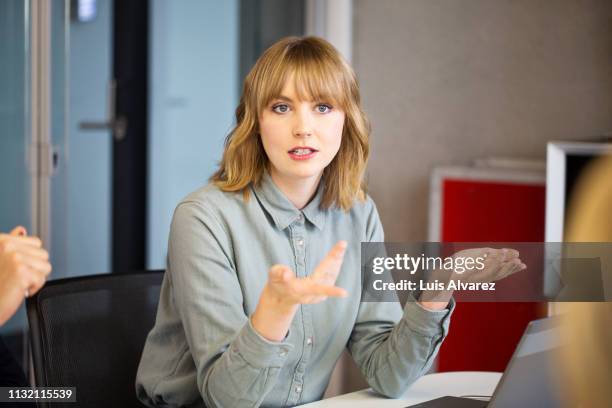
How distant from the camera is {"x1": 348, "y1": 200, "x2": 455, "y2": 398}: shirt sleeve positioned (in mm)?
1497

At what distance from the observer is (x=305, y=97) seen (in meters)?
1.53

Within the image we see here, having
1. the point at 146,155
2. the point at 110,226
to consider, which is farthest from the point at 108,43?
the point at 110,226

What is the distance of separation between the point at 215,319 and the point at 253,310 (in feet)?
0.46

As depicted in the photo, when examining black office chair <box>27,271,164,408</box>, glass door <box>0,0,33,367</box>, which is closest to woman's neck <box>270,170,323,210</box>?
black office chair <box>27,271,164,408</box>

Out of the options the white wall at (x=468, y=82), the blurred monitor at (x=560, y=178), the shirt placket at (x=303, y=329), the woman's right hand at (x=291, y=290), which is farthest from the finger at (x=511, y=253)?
the white wall at (x=468, y=82)

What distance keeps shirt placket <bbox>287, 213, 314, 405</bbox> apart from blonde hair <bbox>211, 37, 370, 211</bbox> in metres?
0.10

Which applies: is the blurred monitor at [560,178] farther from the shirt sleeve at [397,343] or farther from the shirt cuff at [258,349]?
the shirt cuff at [258,349]

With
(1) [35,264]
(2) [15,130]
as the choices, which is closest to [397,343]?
(1) [35,264]

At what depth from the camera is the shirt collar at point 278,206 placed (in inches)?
63.1

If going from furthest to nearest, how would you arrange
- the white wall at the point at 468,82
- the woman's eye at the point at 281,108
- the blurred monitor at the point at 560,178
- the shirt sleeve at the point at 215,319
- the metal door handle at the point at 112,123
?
the metal door handle at the point at 112,123, the white wall at the point at 468,82, the blurred monitor at the point at 560,178, the woman's eye at the point at 281,108, the shirt sleeve at the point at 215,319

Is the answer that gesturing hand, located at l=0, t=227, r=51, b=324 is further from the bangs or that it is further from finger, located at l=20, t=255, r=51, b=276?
the bangs

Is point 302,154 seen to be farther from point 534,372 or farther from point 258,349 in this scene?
point 534,372

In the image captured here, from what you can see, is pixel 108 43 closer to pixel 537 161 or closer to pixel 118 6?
pixel 118 6

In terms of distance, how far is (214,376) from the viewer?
135 centimetres
